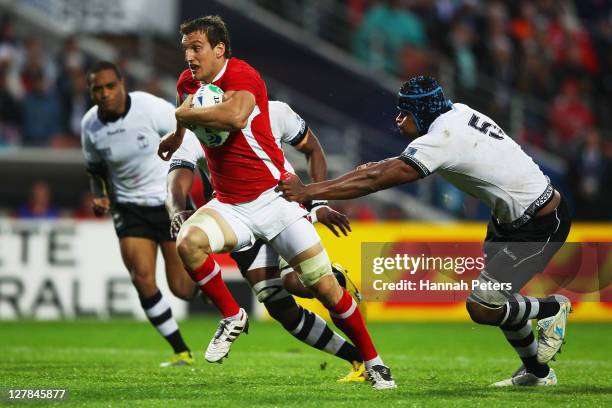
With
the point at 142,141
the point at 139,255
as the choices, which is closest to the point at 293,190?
the point at 139,255

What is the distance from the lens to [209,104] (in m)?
7.43

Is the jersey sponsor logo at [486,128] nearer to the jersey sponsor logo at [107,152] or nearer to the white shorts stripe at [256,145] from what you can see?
the white shorts stripe at [256,145]

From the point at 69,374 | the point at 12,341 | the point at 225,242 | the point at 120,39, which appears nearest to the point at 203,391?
the point at 225,242

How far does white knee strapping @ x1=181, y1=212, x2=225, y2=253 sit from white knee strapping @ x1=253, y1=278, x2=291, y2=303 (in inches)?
43.1

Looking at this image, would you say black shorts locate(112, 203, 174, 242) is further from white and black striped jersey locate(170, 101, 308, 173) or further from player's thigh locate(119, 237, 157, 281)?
white and black striped jersey locate(170, 101, 308, 173)

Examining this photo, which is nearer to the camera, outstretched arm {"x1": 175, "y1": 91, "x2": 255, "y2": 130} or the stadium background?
outstretched arm {"x1": 175, "y1": 91, "x2": 255, "y2": 130}

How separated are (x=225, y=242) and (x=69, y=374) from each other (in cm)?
199

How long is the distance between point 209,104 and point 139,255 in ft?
9.56

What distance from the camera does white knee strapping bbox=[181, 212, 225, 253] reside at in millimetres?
7637

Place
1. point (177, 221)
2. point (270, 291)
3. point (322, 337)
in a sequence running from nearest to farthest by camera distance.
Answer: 1. point (177, 221)
2. point (322, 337)
3. point (270, 291)

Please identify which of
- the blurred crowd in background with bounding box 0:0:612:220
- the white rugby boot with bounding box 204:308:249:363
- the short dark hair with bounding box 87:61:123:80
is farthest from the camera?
the blurred crowd in background with bounding box 0:0:612:220

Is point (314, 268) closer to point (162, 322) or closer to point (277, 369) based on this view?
point (277, 369)

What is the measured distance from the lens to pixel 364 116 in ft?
64.0

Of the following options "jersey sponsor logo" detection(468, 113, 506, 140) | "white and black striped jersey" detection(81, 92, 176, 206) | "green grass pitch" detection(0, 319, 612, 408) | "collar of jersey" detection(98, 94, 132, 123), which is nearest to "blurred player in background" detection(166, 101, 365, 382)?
"green grass pitch" detection(0, 319, 612, 408)
